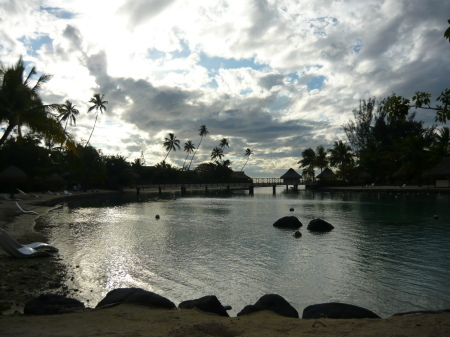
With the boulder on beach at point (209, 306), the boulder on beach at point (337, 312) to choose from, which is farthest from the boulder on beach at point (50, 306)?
the boulder on beach at point (337, 312)

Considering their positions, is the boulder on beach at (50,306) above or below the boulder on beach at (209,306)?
above

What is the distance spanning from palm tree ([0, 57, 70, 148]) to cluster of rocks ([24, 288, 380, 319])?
41.4 feet

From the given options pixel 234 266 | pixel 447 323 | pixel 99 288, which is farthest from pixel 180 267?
pixel 447 323

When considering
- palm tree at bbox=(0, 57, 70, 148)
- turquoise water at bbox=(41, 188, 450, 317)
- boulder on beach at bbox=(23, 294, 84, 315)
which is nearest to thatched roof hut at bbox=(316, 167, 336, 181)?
turquoise water at bbox=(41, 188, 450, 317)

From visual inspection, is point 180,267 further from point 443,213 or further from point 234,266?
point 443,213

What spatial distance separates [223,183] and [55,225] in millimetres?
50444

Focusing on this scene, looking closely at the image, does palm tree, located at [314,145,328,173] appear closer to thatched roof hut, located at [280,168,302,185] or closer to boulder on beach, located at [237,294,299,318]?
thatched roof hut, located at [280,168,302,185]

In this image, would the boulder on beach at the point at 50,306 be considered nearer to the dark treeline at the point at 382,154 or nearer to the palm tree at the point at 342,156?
the dark treeline at the point at 382,154

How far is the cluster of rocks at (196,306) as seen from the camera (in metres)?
6.06

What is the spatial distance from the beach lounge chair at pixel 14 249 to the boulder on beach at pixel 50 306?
478 centimetres

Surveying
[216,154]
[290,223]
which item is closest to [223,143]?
[216,154]

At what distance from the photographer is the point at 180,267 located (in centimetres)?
1098

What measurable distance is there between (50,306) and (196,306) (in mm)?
2533

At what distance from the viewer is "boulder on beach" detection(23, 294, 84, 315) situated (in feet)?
19.3
